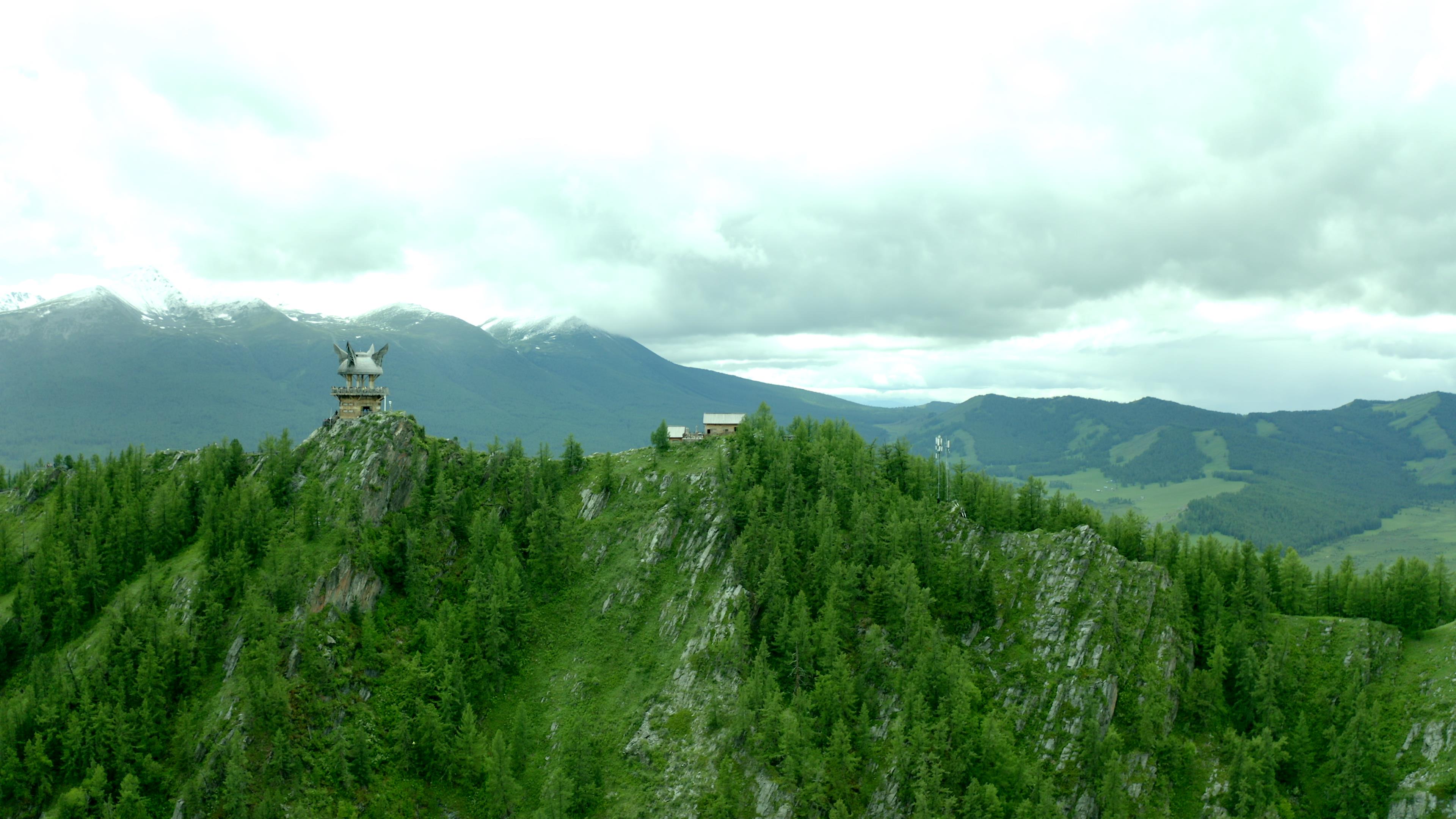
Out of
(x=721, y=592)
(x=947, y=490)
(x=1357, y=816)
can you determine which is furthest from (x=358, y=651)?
(x=1357, y=816)

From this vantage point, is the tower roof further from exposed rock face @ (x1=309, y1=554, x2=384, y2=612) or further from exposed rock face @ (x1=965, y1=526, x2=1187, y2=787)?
exposed rock face @ (x1=965, y1=526, x2=1187, y2=787)

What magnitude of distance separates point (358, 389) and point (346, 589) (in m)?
51.4

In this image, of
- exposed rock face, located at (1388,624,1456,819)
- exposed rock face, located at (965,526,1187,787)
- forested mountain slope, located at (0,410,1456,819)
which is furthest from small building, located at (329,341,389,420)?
exposed rock face, located at (1388,624,1456,819)

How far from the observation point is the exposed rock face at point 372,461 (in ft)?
451

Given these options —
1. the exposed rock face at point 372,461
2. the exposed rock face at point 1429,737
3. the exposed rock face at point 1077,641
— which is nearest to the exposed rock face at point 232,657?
the exposed rock face at point 372,461

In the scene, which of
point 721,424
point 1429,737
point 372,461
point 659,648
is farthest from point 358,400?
point 1429,737

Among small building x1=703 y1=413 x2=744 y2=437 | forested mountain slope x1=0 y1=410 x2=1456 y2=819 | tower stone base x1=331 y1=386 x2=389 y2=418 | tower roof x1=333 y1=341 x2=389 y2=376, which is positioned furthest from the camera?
small building x1=703 y1=413 x2=744 y2=437

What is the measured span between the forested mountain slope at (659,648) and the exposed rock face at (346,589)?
1.69ft

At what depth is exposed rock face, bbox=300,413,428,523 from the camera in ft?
451

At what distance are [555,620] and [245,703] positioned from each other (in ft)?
155

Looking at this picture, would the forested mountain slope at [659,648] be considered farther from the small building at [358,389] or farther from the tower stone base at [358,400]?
the small building at [358,389]

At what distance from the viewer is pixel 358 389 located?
15862 centimetres

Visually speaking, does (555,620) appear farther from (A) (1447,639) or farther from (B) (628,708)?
(A) (1447,639)

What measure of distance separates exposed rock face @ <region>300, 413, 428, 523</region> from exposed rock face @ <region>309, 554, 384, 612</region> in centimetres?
1144
